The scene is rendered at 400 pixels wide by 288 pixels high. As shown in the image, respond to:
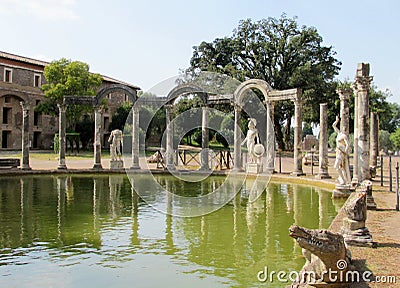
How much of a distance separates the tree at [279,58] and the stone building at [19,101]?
1979 cm

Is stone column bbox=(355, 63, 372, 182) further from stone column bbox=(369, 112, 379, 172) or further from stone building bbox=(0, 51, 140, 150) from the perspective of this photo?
stone building bbox=(0, 51, 140, 150)

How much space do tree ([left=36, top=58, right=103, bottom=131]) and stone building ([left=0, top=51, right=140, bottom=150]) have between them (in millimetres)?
2471

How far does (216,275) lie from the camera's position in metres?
6.03

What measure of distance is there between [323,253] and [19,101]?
47.0m

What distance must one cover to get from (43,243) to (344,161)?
9.43 m

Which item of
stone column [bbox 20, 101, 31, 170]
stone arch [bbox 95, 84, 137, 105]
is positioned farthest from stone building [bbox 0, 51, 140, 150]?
stone arch [bbox 95, 84, 137, 105]

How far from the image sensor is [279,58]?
37.6 meters

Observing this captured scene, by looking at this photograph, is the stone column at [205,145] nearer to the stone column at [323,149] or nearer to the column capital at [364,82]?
the stone column at [323,149]

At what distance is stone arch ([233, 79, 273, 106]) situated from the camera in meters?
20.9

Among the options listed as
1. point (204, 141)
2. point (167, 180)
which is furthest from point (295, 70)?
point (167, 180)

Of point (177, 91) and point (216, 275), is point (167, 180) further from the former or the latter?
point (216, 275)

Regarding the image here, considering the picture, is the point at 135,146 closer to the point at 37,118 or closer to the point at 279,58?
the point at 279,58

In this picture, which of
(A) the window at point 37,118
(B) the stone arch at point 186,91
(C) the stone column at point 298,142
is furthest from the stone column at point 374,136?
(A) the window at point 37,118
